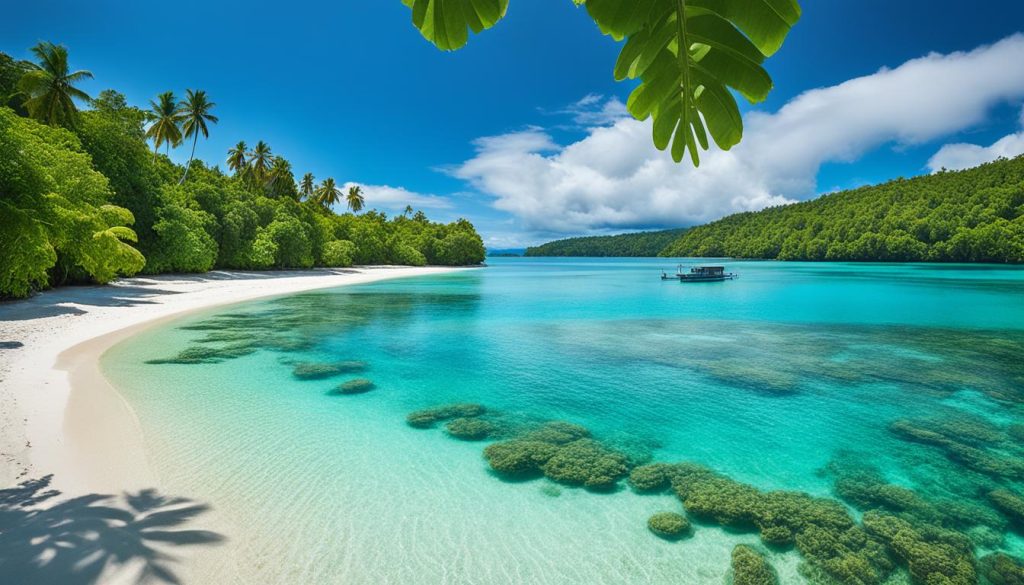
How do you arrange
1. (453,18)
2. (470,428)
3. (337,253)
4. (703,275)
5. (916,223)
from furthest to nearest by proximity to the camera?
(916,223)
(337,253)
(703,275)
(470,428)
(453,18)

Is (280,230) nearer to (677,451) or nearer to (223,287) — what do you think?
(223,287)

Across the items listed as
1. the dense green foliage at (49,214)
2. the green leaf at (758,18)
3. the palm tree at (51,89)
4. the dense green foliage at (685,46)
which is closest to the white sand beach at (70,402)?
the dense green foliage at (49,214)

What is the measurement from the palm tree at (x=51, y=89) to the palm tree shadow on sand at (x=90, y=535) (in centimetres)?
3637

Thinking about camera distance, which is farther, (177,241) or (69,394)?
(177,241)

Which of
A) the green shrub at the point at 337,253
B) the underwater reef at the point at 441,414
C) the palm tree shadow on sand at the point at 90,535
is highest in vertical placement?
the green shrub at the point at 337,253

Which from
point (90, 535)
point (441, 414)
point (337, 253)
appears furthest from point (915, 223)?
point (90, 535)

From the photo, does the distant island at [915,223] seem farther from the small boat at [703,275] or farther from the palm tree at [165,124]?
the palm tree at [165,124]

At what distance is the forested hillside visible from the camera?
315ft

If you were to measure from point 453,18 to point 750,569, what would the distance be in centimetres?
645

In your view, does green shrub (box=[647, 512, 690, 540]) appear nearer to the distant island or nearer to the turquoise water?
the turquoise water

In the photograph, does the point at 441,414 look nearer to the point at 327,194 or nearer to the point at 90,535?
the point at 90,535

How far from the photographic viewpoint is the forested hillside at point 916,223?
315 feet

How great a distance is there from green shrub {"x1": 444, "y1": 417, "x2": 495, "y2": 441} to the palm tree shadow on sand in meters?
4.75

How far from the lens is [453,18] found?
144cm
